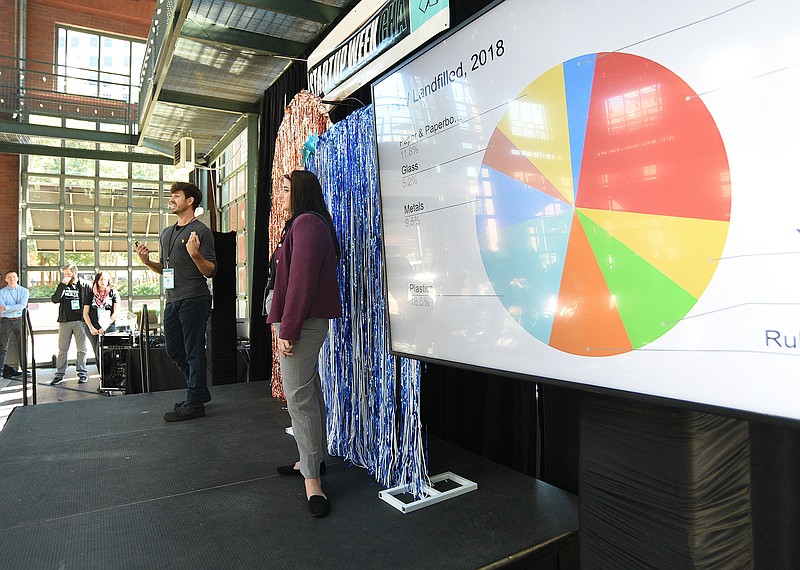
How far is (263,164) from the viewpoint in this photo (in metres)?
5.53

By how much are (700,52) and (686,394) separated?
65cm

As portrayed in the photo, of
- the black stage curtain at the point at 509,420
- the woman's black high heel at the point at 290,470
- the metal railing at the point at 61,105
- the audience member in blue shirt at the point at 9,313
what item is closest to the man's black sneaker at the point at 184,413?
the woman's black high heel at the point at 290,470

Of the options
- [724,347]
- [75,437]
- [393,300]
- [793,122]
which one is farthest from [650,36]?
[75,437]

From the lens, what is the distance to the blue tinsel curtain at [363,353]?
2143mm

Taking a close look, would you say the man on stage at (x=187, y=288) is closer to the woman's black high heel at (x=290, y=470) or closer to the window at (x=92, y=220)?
the woman's black high heel at (x=290, y=470)

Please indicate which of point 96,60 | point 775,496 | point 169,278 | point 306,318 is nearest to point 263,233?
point 169,278

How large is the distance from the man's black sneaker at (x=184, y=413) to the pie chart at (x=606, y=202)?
8.56 feet

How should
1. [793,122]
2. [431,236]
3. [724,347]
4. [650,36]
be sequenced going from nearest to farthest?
[793,122]
[724,347]
[650,36]
[431,236]

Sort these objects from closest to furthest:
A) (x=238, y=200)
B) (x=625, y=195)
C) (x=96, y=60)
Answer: (x=625, y=195)
(x=238, y=200)
(x=96, y=60)

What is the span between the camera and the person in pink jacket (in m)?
1.95

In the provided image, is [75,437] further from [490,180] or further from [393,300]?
[490,180]

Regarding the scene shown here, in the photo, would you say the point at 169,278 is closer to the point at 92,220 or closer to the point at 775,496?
the point at 775,496

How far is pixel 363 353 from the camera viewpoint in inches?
95.7

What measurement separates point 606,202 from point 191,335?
9.54 feet
